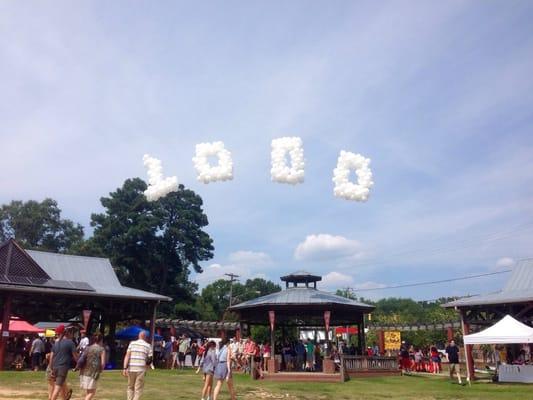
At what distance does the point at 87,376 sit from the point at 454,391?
12.2 metres

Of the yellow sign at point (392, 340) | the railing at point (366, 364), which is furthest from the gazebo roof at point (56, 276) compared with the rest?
the yellow sign at point (392, 340)

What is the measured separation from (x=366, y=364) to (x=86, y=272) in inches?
609

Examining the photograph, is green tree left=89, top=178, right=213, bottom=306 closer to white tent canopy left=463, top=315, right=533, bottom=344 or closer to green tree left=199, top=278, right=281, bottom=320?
green tree left=199, top=278, right=281, bottom=320

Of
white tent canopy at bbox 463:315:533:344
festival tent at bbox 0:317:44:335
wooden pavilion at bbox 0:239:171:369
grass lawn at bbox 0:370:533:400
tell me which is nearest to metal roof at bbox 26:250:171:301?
wooden pavilion at bbox 0:239:171:369

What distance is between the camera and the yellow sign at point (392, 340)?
39750 millimetres

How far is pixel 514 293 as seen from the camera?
22.5 m

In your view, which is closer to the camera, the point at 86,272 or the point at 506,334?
the point at 506,334

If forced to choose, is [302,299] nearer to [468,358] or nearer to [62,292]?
[468,358]

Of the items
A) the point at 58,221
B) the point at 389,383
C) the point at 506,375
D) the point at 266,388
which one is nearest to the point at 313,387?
the point at 266,388

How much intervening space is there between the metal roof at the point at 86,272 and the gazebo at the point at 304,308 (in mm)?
4832

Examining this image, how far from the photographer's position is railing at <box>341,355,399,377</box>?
22.9 metres

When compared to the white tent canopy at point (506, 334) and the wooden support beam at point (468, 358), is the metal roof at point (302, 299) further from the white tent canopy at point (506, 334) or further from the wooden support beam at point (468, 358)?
the white tent canopy at point (506, 334)

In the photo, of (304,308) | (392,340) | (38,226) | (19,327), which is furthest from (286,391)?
(38,226)

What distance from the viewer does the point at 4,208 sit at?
2309 inches
